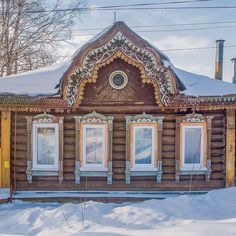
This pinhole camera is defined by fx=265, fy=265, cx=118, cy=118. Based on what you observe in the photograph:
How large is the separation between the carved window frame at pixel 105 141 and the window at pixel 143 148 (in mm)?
736

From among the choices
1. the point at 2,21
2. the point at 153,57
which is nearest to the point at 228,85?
the point at 153,57

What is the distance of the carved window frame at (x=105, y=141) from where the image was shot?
7.67 metres

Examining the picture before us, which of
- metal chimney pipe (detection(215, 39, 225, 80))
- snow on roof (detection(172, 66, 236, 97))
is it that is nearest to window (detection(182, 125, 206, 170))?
snow on roof (detection(172, 66, 236, 97))

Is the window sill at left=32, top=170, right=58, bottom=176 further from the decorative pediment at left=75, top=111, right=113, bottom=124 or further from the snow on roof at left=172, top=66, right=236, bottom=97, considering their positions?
the snow on roof at left=172, top=66, right=236, bottom=97

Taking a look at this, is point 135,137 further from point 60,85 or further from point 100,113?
point 60,85

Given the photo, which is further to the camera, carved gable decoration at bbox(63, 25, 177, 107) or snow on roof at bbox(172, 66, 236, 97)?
snow on roof at bbox(172, 66, 236, 97)

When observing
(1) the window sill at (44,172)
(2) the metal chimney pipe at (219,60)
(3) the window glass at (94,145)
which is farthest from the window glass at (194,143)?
(2) the metal chimney pipe at (219,60)

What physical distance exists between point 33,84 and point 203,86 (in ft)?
16.7

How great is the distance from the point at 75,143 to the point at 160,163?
2.55m

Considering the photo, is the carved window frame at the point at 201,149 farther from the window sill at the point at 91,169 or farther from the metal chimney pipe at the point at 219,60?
the metal chimney pipe at the point at 219,60

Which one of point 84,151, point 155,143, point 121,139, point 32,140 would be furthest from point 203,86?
point 32,140

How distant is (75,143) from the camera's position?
7754mm

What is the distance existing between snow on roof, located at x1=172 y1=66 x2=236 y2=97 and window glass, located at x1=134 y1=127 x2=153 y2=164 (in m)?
1.61

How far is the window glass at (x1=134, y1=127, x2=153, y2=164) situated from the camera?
782 centimetres
